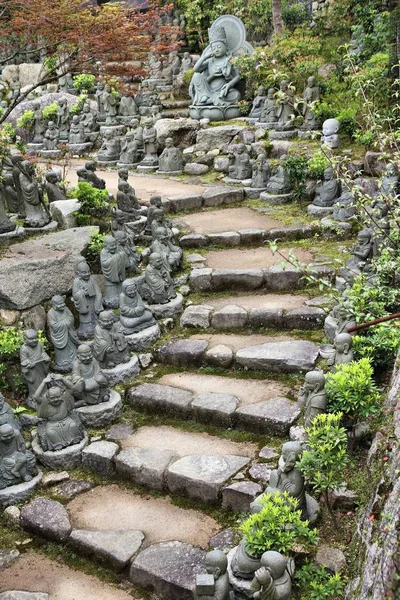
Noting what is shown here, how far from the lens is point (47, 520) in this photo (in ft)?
23.7

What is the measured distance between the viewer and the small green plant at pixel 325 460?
583 cm

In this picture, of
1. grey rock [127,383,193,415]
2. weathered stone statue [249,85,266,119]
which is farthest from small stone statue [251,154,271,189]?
grey rock [127,383,193,415]

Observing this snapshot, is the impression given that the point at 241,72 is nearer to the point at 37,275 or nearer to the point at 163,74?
the point at 163,74

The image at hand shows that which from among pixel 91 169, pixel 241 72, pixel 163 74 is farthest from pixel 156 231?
pixel 163 74

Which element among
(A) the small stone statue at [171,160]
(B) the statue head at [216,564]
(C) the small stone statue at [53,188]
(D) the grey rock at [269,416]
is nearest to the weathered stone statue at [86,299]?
(D) the grey rock at [269,416]

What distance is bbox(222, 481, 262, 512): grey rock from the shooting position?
6852 mm

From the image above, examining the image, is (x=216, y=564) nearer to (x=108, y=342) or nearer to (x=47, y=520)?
(x=47, y=520)

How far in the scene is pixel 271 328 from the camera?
10.1 meters

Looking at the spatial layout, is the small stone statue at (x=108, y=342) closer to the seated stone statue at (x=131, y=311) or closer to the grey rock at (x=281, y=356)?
the seated stone statue at (x=131, y=311)

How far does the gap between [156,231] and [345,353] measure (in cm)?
528

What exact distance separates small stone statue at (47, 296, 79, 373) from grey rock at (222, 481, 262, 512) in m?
3.57

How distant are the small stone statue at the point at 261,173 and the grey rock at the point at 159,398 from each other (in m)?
8.02

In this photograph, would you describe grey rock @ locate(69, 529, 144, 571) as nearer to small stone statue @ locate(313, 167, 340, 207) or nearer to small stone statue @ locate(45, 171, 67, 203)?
small stone statue @ locate(45, 171, 67, 203)

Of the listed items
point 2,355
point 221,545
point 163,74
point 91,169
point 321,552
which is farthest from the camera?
point 163,74
